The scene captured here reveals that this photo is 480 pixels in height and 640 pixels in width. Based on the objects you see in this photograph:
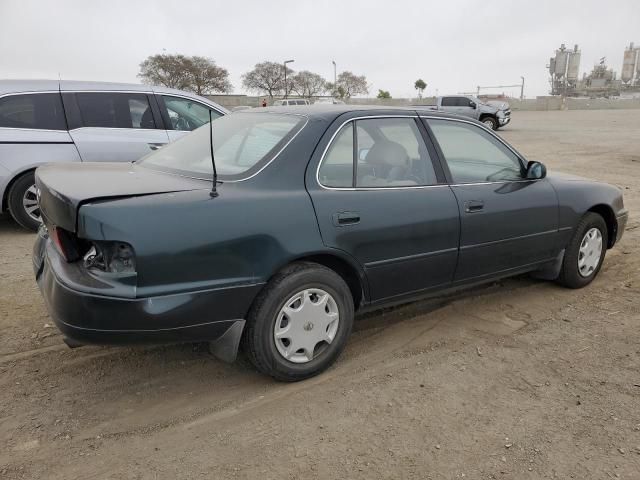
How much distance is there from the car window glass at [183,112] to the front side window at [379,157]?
4.18 meters

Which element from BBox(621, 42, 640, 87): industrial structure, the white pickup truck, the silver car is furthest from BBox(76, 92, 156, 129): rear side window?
BBox(621, 42, 640, 87): industrial structure

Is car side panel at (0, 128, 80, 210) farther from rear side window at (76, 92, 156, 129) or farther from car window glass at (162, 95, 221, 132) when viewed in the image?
car window glass at (162, 95, 221, 132)

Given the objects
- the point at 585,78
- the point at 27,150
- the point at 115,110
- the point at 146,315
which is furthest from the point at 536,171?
the point at 585,78

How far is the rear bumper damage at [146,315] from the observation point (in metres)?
2.44

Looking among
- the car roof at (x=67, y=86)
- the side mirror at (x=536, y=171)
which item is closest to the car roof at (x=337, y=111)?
the side mirror at (x=536, y=171)

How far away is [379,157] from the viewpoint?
134 inches

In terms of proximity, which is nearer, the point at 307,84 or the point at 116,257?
the point at 116,257

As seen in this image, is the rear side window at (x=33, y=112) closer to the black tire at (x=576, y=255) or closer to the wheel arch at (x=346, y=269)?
the wheel arch at (x=346, y=269)

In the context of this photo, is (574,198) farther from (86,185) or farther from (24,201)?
(24,201)

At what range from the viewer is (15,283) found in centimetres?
451

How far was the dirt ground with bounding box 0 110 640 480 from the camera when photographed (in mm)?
2400

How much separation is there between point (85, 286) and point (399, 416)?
65.0 inches

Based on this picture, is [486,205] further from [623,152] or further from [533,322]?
[623,152]

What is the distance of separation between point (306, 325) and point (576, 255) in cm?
262
